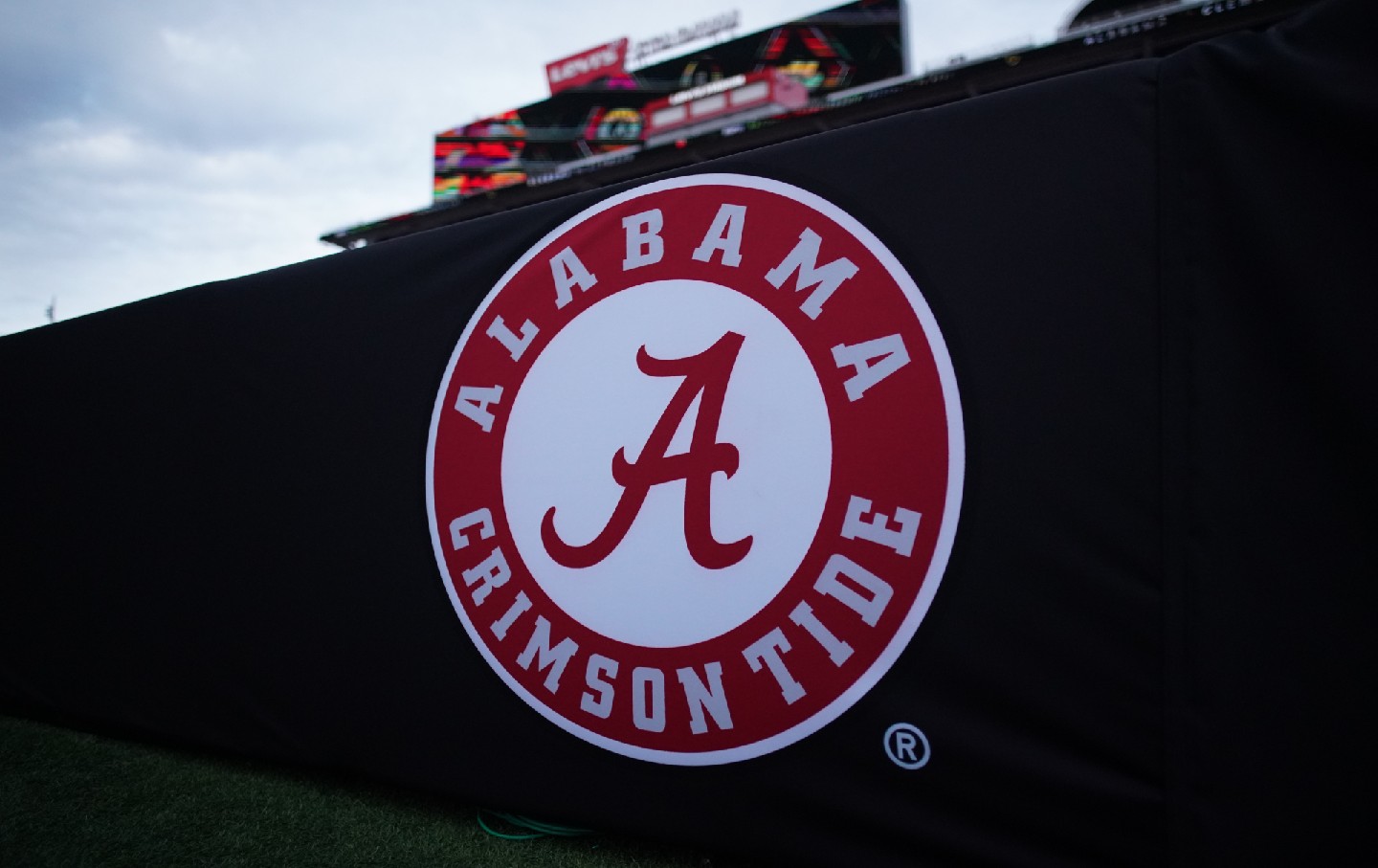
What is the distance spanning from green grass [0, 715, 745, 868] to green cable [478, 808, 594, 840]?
0.01 meters

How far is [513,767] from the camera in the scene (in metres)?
1.37

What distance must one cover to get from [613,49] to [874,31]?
7.72 m

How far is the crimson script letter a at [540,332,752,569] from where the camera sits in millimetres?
1250

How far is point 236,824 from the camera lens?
1.41m

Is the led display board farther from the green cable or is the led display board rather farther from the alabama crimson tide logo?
the green cable

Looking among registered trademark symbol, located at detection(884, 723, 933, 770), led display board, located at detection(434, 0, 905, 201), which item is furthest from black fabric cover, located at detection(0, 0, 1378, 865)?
led display board, located at detection(434, 0, 905, 201)

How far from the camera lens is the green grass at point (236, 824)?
4.18 ft

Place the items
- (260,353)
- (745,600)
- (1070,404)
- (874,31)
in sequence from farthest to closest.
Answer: (874,31) < (260,353) < (745,600) < (1070,404)

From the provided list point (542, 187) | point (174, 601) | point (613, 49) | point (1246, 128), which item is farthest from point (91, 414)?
point (613, 49)

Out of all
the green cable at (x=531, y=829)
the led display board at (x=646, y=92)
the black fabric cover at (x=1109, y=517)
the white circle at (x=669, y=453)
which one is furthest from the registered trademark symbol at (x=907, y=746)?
the led display board at (x=646, y=92)

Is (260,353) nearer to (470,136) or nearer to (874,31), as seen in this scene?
(874,31)

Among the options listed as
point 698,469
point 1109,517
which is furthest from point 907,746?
point 698,469

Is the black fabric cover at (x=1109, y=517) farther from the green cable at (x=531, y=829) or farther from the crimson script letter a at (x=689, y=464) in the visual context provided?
the crimson script letter a at (x=689, y=464)

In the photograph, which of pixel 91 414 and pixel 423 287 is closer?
pixel 423 287
